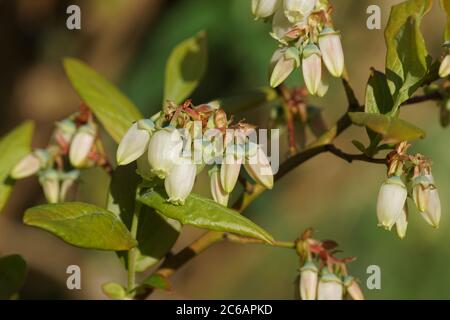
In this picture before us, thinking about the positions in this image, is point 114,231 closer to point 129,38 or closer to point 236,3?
point 236,3

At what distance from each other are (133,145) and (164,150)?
0.17 ft

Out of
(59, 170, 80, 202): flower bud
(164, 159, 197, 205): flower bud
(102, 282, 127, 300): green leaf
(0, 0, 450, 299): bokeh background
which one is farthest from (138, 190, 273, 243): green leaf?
(0, 0, 450, 299): bokeh background

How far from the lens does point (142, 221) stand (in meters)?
1.00

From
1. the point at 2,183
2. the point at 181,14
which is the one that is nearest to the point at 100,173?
the point at 181,14

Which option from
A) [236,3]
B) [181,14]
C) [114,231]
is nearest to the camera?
[114,231]

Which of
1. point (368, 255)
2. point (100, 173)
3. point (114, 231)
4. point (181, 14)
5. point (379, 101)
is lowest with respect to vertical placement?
point (368, 255)

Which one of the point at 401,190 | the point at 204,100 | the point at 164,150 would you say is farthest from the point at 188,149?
the point at 204,100

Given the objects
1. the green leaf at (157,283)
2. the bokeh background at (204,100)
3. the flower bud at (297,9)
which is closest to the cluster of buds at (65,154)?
the green leaf at (157,283)

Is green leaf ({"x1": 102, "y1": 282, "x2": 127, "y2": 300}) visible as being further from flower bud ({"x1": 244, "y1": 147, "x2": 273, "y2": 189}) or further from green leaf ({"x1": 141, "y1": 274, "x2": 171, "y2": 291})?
flower bud ({"x1": 244, "y1": 147, "x2": 273, "y2": 189})

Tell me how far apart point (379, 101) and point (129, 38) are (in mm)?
1753

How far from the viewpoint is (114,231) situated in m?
0.88

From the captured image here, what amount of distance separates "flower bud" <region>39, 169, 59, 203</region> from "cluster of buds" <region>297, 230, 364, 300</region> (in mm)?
369

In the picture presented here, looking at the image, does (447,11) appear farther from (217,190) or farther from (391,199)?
(217,190)
